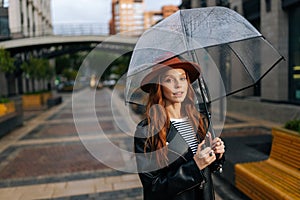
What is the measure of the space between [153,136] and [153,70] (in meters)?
0.42

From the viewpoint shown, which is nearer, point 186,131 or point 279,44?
point 186,131

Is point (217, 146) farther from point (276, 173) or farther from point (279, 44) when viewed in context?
point (279, 44)

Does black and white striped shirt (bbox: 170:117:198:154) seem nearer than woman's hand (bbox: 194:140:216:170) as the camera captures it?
No

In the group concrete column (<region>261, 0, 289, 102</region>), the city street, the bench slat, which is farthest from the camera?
concrete column (<region>261, 0, 289, 102</region>)

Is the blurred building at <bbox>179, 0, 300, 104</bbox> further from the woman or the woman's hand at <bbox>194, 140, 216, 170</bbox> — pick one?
the woman's hand at <bbox>194, 140, 216, 170</bbox>

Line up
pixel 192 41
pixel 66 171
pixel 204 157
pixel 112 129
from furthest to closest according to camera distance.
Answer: pixel 112 129, pixel 66 171, pixel 192 41, pixel 204 157

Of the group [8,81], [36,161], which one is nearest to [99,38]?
[8,81]

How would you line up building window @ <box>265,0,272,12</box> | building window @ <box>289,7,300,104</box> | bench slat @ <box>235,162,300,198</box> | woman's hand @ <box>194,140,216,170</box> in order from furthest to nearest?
building window @ <box>265,0,272,12</box>
building window @ <box>289,7,300,104</box>
bench slat @ <box>235,162,300,198</box>
woman's hand @ <box>194,140,216,170</box>

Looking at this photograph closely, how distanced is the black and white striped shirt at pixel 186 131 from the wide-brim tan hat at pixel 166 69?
29cm

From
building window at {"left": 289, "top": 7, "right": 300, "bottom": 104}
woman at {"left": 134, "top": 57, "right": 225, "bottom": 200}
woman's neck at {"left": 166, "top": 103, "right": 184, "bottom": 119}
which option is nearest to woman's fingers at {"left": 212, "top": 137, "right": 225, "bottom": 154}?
woman at {"left": 134, "top": 57, "right": 225, "bottom": 200}

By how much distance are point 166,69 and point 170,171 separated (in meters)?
0.64

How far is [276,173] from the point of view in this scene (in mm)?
3553

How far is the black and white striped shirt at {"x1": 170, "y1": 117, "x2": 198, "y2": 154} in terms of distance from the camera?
182cm

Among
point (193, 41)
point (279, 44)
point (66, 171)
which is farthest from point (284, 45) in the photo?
point (193, 41)
